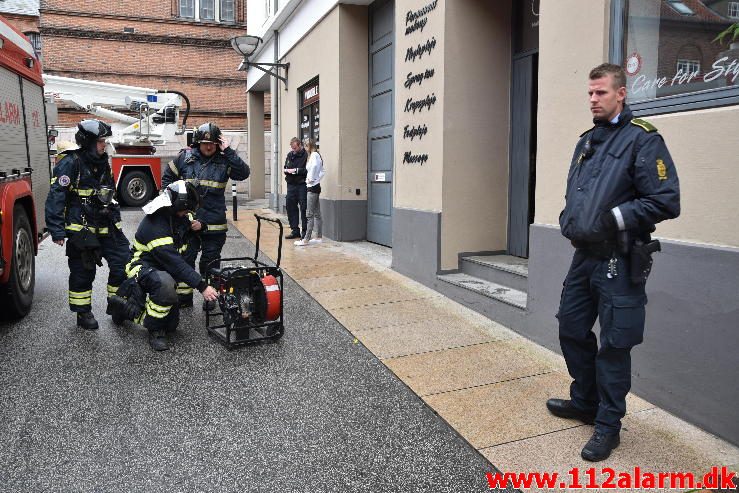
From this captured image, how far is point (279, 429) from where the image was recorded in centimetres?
357

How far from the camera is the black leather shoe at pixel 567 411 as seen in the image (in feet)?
11.9

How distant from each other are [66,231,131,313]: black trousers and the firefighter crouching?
1.56ft

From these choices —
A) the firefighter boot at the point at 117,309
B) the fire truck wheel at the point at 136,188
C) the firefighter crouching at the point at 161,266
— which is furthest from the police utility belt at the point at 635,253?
the fire truck wheel at the point at 136,188

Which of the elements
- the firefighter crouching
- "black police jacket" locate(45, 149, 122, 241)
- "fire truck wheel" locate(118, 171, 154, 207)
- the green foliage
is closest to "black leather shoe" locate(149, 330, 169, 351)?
the firefighter crouching

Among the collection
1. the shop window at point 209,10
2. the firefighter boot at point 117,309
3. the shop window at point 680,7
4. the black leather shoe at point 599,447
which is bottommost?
the black leather shoe at point 599,447

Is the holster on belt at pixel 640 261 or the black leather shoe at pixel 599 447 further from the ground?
the holster on belt at pixel 640 261

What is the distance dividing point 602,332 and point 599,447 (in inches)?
24.3

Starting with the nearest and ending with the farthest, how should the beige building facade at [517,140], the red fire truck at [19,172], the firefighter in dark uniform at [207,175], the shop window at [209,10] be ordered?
the beige building facade at [517,140] < the red fire truck at [19,172] < the firefighter in dark uniform at [207,175] < the shop window at [209,10]

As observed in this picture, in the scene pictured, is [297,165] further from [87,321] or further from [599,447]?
[599,447]

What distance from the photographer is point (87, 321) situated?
219 inches

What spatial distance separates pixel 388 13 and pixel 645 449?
821 centimetres

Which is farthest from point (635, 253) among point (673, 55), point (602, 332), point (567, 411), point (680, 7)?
point (680, 7)

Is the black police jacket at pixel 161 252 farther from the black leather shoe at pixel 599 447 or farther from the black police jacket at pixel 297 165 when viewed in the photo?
the black police jacket at pixel 297 165

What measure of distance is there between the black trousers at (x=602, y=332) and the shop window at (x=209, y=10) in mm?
26427
